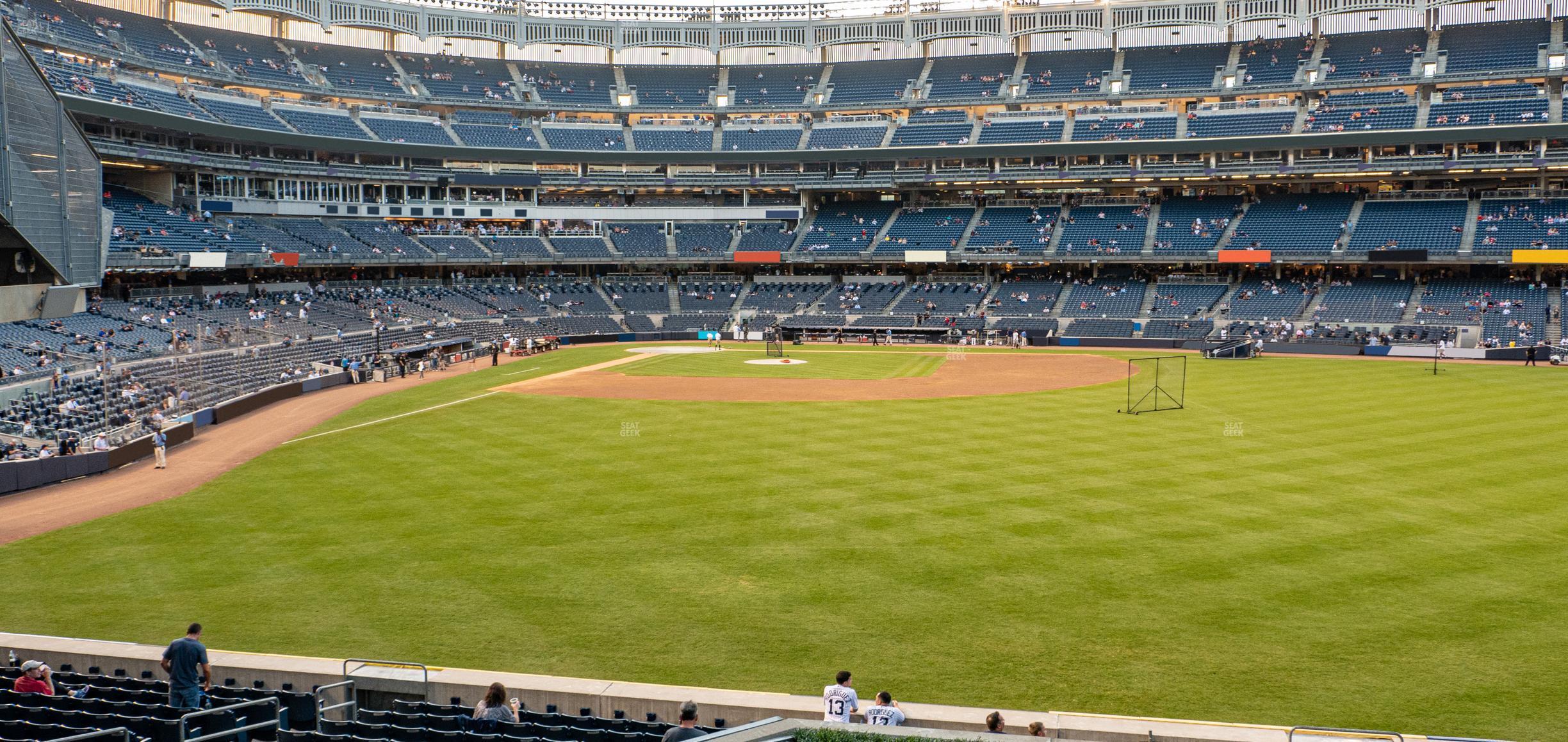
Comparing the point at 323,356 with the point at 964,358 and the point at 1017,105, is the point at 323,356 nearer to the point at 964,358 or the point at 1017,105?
the point at 964,358

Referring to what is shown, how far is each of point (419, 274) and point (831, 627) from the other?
7342 cm

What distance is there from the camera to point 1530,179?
7069 cm

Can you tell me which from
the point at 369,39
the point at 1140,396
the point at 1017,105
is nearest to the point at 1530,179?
the point at 1017,105

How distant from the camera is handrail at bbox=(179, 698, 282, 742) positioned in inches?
379

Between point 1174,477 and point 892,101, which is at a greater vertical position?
point 892,101

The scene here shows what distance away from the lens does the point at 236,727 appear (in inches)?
414

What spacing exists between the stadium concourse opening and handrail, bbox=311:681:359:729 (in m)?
31.6

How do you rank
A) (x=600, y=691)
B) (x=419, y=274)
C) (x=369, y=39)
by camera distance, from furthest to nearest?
(x=369, y=39) < (x=419, y=274) < (x=600, y=691)

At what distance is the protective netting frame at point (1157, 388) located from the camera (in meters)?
39.7

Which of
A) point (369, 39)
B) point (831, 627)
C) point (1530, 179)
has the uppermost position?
point (369, 39)

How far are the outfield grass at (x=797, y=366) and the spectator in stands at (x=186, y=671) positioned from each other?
136ft

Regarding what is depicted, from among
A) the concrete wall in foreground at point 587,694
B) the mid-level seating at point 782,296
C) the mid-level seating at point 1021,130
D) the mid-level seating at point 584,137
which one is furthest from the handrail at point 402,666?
the mid-level seating at point 584,137

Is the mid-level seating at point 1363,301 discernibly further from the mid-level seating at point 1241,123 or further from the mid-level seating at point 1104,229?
the mid-level seating at point 1104,229

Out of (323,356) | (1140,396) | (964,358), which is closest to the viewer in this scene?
(1140,396)
